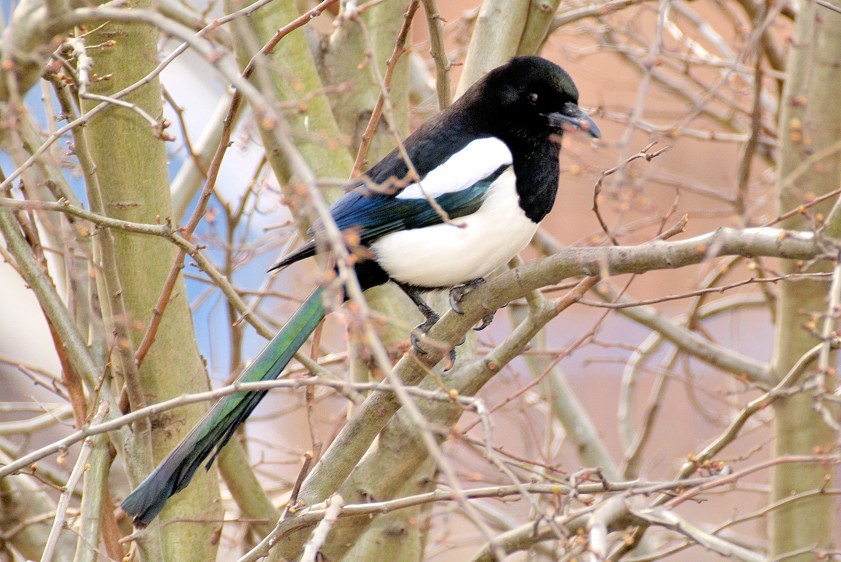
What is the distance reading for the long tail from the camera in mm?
2137

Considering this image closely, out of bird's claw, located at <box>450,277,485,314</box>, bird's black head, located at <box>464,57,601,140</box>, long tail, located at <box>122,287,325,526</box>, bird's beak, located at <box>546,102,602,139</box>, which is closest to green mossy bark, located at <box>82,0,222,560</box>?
long tail, located at <box>122,287,325,526</box>

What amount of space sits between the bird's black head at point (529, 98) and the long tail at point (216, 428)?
74 cm

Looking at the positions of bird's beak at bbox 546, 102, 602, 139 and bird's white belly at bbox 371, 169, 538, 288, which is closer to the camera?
bird's white belly at bbox 371, 169, 538, 288

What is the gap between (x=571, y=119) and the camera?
2662 mm

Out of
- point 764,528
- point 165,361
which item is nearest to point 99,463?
point 165,361

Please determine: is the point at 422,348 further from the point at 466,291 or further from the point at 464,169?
the point at 464,169

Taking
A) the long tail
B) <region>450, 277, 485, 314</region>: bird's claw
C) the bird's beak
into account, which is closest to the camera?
the long tail

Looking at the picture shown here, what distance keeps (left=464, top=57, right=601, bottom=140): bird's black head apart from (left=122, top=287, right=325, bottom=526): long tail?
0.74 metres

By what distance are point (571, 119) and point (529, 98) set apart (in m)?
0.13

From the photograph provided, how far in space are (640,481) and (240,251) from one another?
1928 mm

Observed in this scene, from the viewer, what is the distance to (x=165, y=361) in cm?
250

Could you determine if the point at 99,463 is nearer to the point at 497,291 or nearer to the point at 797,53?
the point at 497,291

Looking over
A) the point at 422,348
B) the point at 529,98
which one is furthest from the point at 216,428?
the point at 529,98

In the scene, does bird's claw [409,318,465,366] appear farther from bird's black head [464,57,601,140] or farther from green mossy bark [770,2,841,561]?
green mossy bark [770,2,841,561]
